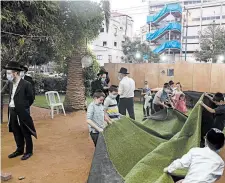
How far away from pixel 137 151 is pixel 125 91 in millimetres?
2964

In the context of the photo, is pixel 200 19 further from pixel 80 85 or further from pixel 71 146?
pixel 71 146

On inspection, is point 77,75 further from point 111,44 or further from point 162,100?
point 111,44

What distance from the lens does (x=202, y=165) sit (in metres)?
2.61

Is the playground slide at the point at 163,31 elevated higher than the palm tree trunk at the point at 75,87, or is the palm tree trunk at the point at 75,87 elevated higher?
the playground slide at the point at 163,31

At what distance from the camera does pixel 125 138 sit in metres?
4.67

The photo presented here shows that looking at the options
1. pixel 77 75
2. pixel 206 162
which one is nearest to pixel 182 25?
pixel 77 75

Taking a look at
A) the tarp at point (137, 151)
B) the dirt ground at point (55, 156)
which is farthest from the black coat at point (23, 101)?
the tarp at point (137, 151)

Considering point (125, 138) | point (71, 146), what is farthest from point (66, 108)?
point (125, 138)

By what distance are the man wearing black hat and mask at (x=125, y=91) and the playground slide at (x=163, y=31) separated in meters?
39.7

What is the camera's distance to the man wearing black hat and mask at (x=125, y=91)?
24.2 feet

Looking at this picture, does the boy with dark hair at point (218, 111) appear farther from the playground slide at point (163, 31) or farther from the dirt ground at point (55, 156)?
the playground slide at point (163, 31)

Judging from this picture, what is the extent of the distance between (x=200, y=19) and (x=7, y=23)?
4040cm

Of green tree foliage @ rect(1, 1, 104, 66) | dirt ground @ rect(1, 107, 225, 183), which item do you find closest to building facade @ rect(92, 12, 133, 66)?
green tree foliage @ rect(1, 1, 104, 66)

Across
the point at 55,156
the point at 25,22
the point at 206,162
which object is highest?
the point at 25,22
